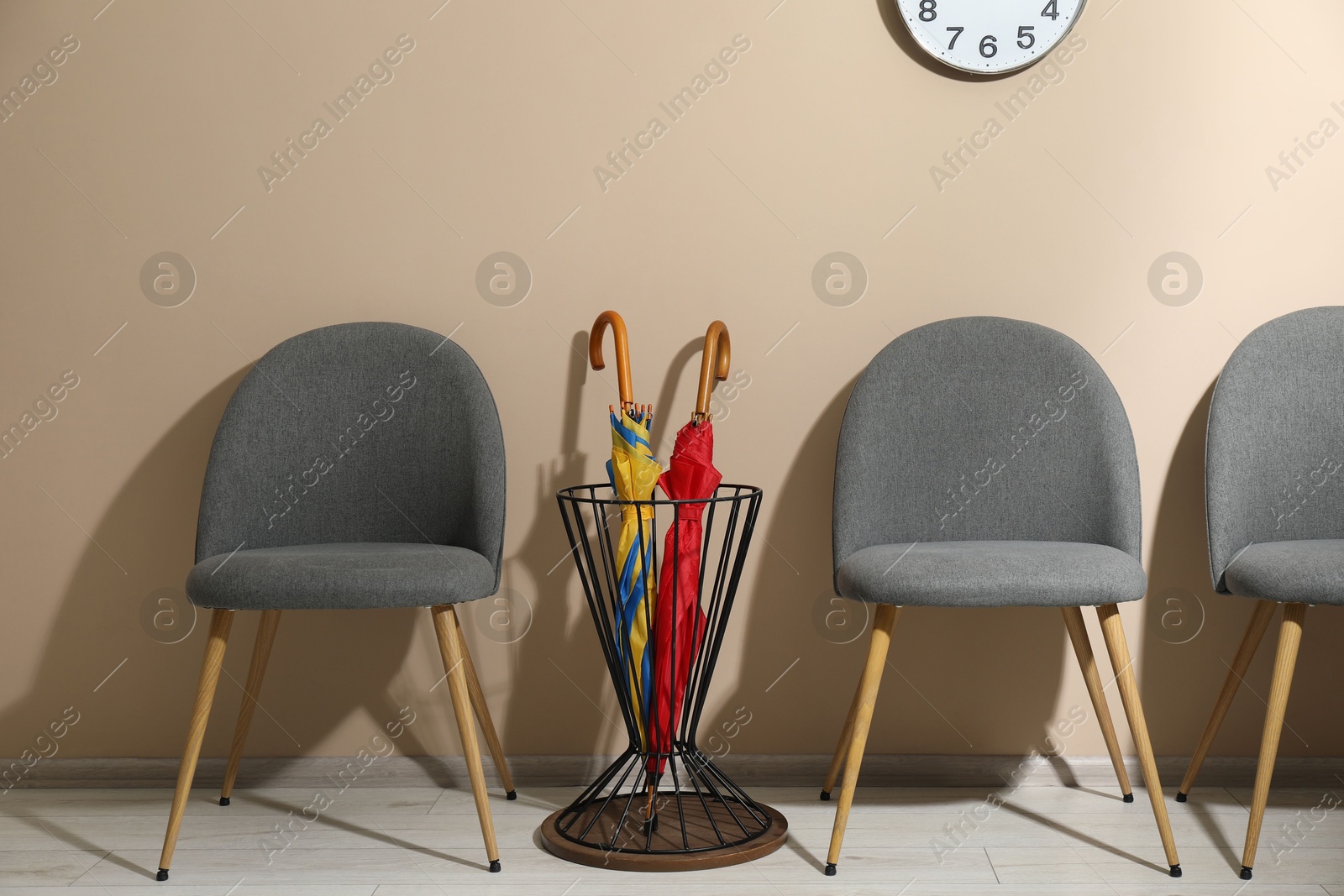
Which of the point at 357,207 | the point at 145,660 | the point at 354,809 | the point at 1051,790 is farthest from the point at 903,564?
the point at 145,660

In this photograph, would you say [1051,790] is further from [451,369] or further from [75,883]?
[75,883]

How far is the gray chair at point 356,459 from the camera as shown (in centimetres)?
179

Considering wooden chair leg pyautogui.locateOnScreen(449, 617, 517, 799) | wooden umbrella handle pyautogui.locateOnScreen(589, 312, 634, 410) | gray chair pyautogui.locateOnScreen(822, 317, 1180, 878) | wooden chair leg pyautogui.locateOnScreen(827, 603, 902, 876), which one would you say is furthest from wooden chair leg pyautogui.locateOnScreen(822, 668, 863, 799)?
wooden umbrella handle pyautogui.locateOnScreen(589, 312, 634, 410)

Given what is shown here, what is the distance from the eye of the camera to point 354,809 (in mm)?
1874

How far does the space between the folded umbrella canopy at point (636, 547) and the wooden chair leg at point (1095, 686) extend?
2.45 ft

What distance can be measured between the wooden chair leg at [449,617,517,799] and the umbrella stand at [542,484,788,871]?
20cm

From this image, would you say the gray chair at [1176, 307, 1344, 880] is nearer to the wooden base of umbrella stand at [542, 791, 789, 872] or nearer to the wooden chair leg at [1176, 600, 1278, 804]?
the wooden chair leg at [1176, 600, 1278, 804]

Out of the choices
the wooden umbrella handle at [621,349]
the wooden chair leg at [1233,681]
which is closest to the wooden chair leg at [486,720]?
the wooden umbrella handle at [621,349]

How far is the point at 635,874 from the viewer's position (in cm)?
158

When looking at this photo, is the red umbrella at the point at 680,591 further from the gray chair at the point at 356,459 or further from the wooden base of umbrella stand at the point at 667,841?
the gray chair at the point at 356,459

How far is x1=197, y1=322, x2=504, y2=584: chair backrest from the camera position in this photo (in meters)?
1.84

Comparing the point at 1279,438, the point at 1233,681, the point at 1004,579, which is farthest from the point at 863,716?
the point at 1279,438

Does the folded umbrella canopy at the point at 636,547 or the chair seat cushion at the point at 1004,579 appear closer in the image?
the chair seat cushion at the point at 1004,579

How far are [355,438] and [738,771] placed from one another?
957mm
